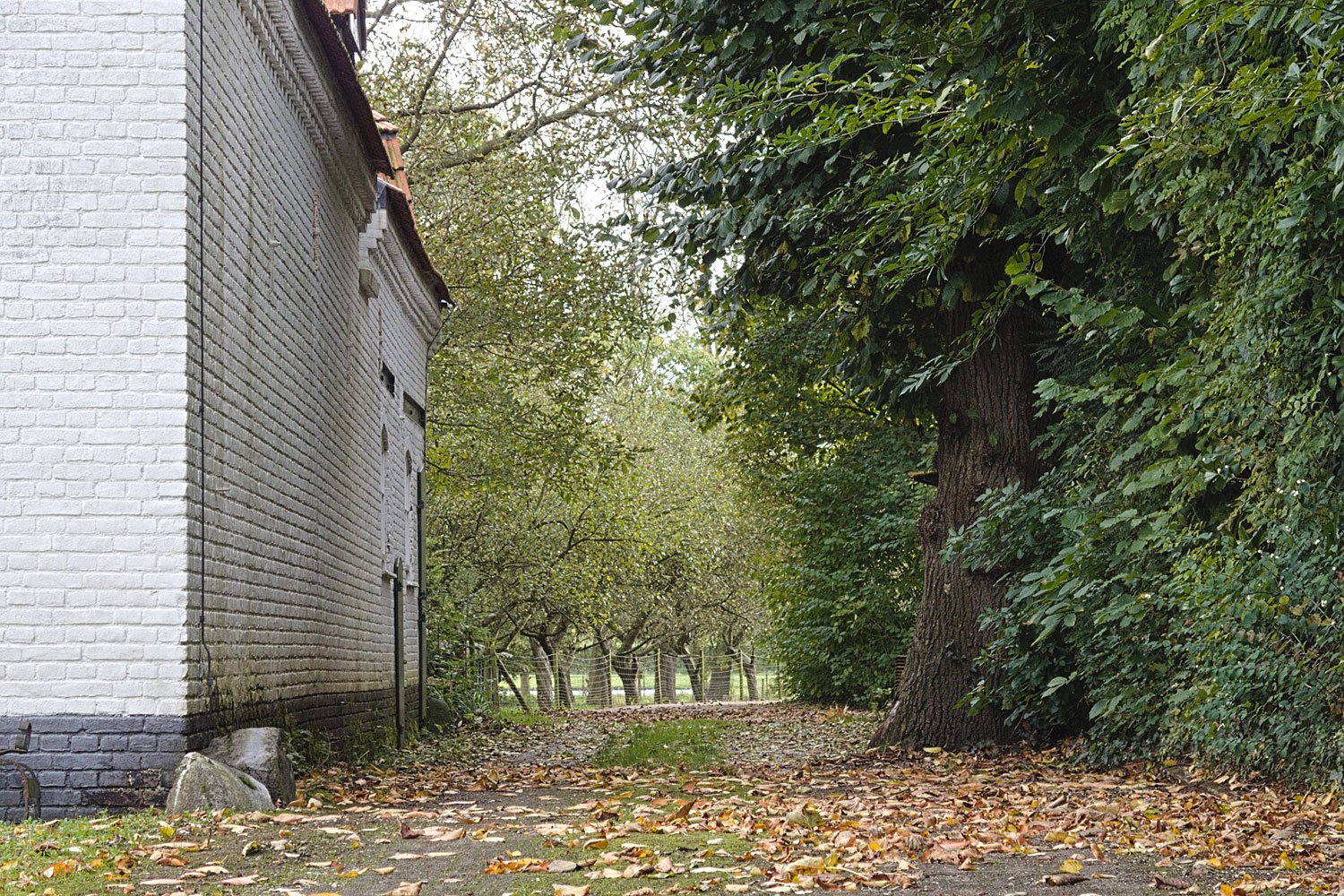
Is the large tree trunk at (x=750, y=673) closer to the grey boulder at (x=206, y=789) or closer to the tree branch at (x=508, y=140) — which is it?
the tree branch at (x=508, y=140)

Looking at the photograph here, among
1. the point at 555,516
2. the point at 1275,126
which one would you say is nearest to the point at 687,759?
the point at 1275,126

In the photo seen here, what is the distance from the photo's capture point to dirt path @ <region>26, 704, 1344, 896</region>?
4816 millimetres

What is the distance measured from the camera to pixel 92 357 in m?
7.17

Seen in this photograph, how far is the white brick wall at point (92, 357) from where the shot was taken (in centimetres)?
693

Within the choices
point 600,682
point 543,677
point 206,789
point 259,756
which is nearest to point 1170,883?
point 206,789

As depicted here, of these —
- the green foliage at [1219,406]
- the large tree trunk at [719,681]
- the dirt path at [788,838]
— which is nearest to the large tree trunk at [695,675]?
the large tree trunk at [719,681]

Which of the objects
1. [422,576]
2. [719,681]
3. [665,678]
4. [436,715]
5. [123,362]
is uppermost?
[123,362]

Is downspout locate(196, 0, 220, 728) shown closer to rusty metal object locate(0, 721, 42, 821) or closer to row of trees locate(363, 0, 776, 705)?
rusty metal object locate(0, 721, 42, 821)

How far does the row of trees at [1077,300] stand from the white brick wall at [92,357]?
155 inches

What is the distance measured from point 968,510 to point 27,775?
24.0 feet

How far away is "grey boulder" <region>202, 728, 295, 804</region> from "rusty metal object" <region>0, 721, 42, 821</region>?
2.92ft

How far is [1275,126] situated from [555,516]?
26.7 metres

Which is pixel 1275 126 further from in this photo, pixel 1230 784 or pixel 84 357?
pixel 84 357

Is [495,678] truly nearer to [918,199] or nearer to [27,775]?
[918,199]
